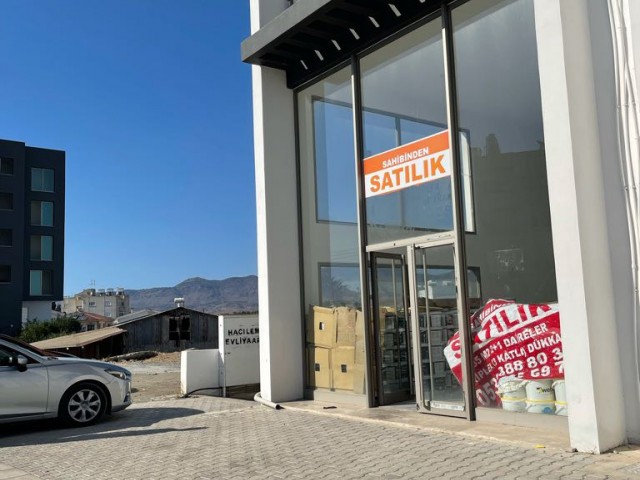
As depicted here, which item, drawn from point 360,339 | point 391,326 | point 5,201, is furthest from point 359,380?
point 5,201

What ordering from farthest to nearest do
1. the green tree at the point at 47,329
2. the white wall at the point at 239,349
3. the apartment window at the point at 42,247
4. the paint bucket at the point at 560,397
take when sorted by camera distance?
1. the apartment window at the point at 42,247
2. the green tree at the point at 47,329
3. the white wall at the point at 239,349
4. the paint bucket at the point at 560,397

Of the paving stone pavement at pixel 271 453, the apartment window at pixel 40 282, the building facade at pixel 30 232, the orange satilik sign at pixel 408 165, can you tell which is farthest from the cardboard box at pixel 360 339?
the apartment window at pixel 40 282

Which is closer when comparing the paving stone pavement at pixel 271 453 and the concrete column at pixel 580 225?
the paving stone pavement at pixel 271 453

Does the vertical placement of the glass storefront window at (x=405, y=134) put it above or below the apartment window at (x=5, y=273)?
below

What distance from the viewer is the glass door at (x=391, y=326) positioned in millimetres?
9805

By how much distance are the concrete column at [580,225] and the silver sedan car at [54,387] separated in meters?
7.03

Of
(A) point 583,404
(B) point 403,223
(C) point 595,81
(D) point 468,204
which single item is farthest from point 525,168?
(A) point 583,404

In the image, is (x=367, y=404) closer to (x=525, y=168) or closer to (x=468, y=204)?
(x=468, y=204)

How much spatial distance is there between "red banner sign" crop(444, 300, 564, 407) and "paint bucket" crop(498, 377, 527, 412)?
7 cm

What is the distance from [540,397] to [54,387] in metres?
6.91

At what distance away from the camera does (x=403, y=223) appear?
30.8 ft

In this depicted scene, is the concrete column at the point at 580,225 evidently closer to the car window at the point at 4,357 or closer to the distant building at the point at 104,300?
the car window at the point at 4,357

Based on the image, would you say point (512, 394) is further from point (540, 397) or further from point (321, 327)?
point (321, 327)

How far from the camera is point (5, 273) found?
6078 cm
